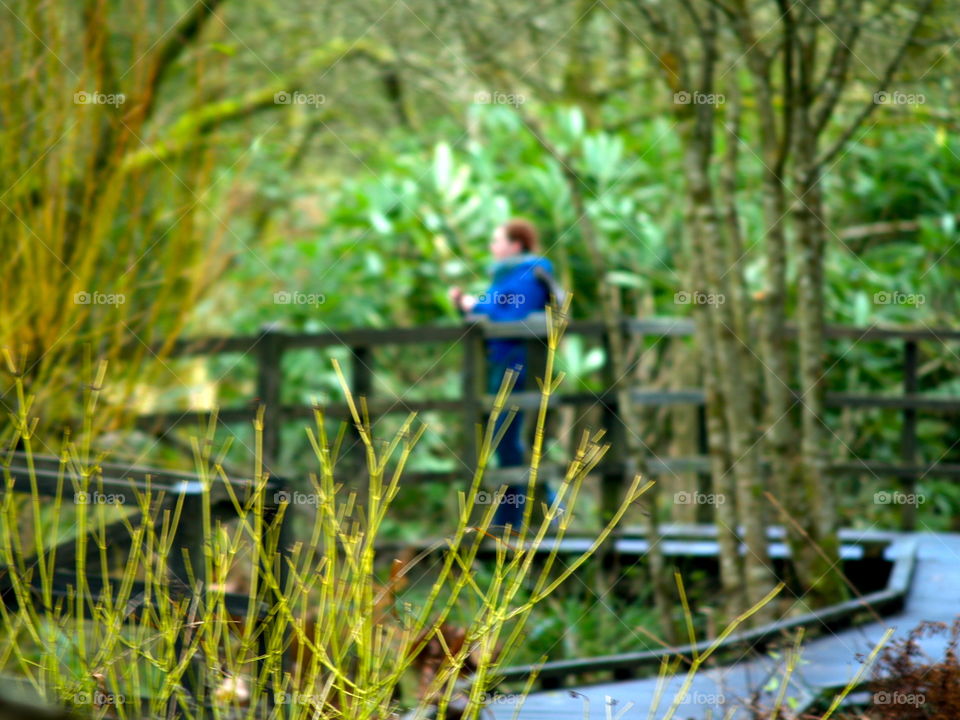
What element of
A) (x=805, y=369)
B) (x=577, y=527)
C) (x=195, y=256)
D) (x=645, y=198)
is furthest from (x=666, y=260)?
(x=195, y=256)

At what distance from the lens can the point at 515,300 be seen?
646 centimetres

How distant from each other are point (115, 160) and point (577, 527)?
418 centimetres

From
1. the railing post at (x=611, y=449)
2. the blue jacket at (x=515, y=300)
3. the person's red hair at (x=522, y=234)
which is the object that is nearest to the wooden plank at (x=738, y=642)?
the railing post at (x=611, y=449)

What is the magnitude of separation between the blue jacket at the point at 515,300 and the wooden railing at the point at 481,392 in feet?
0.60

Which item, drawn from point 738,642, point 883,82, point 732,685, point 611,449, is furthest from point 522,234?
point 732,685

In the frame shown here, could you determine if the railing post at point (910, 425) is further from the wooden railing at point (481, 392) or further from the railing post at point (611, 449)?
the railing post at point (611, 449)

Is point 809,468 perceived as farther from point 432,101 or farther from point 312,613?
point 432,101

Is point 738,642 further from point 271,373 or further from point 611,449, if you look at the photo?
point 271,373

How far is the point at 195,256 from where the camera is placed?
5367 mm

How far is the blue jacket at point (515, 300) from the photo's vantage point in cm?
644

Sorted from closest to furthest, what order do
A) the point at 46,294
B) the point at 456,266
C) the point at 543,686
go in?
the point at 543,686 → the point at 46,294 → the point at 456,266

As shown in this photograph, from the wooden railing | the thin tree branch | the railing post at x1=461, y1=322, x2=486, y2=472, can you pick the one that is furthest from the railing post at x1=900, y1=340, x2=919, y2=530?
the railing post at x1=461, y1=322, x2=486, y2=472

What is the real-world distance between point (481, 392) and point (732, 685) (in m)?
2.75

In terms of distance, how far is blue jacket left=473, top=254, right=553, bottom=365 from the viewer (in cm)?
644
